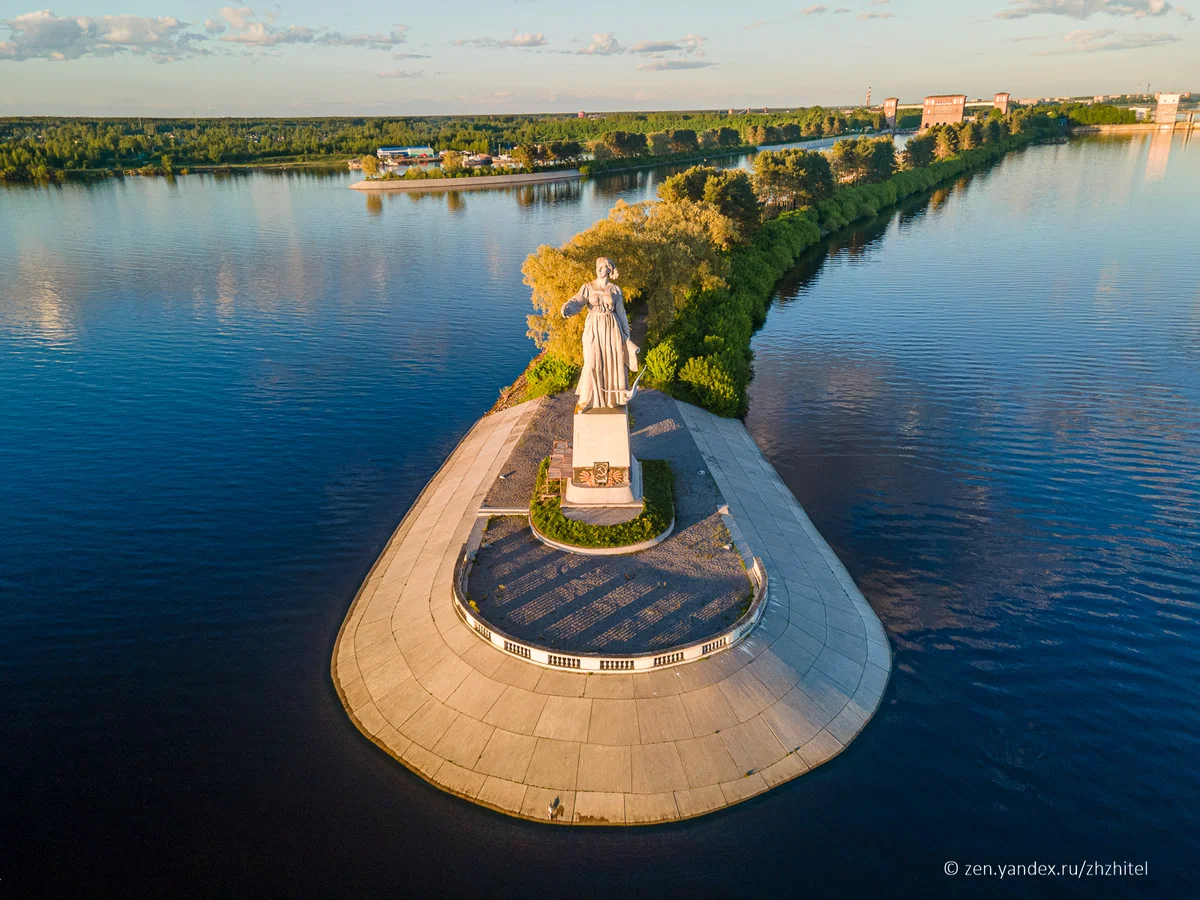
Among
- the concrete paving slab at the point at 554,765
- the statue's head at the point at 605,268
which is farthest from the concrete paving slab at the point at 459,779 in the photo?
the statue's head at the point at 605,268

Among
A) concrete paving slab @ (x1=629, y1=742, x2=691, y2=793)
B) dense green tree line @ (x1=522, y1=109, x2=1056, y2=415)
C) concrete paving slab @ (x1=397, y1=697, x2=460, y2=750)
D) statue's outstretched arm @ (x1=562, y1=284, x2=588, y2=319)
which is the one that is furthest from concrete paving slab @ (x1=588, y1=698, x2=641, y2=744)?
dense green tree line @ (x1=522, y1=109, x2=1056, y2=415)

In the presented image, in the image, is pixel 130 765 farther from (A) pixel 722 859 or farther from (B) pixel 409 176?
(B) pixel 409 176

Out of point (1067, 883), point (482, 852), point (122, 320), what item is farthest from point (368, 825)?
point (122, 320)

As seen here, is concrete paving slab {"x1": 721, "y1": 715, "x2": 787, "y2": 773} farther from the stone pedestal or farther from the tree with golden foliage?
the tree with golden foliage

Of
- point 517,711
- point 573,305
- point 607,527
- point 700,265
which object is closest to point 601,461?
point 607,527

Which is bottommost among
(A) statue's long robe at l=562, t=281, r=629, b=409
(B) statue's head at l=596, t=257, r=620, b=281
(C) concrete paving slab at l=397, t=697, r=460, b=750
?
(C) concrete paving slab at l=397, t=697, r=460, b=750

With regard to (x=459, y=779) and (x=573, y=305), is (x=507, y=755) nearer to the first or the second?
(x=459, y=779)

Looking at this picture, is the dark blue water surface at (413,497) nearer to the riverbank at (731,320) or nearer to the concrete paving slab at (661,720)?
the concrete paving slab at (661,720)
